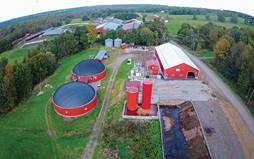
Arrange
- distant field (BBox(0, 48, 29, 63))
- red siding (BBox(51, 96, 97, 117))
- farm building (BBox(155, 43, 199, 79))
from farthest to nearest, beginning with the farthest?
distant field (BBox(0, 48, 29, 63)) < farm building (BBox(155, 43, 199, 79)) < red siding (BBox(51, 96, 97, 117))

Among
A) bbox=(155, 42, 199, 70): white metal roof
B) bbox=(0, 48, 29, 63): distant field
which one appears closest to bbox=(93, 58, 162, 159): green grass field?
bbox=(155, 42, 199, 70): white metal roof

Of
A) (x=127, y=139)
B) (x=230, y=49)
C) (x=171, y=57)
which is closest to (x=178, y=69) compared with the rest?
(x=171, y=57)

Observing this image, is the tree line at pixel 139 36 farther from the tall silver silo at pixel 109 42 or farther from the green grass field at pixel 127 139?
the green grass field at pixel 127 139

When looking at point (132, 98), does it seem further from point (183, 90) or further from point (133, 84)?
point (183, 90)

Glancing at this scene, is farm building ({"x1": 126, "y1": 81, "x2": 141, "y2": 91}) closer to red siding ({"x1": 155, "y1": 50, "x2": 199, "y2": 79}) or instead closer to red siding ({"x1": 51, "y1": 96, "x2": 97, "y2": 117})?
red siding ({"x1": 155, "y1": 50, "x2": 199, "y2": 79})

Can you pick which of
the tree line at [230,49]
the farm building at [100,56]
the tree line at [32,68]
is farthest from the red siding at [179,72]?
the tree line at [32,68]

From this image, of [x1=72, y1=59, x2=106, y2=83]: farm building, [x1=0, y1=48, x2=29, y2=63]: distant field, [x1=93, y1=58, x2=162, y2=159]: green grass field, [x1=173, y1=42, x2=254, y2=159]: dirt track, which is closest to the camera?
[x1=93, y1=58, x2=162, y2=159]: green grass field

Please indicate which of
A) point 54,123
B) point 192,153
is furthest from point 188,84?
point 54,123
